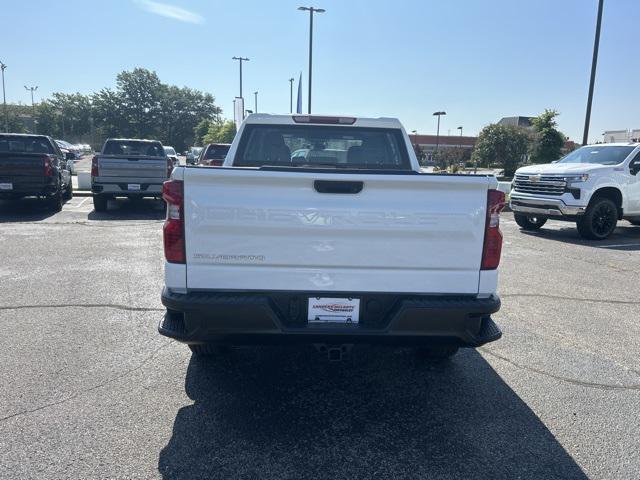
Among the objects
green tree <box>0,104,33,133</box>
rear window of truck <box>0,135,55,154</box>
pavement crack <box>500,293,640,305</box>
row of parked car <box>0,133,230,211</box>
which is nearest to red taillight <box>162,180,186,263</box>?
pavement crack <box>500,293,640,305</box>

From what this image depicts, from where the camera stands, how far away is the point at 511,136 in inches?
1439

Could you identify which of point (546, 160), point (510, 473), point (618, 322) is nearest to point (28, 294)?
point (510, 473)

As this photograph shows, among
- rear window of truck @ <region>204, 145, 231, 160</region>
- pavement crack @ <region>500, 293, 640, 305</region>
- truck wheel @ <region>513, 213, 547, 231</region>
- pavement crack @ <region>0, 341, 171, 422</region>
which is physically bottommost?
pavement crack @ <region>0, 341, 171, 422</region>

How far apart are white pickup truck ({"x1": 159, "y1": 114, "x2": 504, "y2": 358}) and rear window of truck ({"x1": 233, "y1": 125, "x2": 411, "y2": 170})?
1.61 meters

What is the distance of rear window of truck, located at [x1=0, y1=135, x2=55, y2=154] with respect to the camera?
1319cm

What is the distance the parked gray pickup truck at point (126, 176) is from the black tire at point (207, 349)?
9616 millimetres

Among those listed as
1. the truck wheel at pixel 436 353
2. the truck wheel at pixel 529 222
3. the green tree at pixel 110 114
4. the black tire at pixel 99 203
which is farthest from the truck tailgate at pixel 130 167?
the green tree at pixel 110 114

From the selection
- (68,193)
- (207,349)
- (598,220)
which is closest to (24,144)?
(68,193)

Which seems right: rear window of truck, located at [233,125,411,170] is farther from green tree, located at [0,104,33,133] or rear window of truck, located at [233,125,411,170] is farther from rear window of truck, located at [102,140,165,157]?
green tree, located at [0,104,33,133]

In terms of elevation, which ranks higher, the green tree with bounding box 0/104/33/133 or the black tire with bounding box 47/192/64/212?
the green tree with bounding box 0/104/33/133

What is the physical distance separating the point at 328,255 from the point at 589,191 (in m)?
9.62

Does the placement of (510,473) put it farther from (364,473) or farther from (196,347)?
(196,347)

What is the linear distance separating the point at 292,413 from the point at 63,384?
1.71 metres

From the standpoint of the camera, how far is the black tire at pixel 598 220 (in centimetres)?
1086
